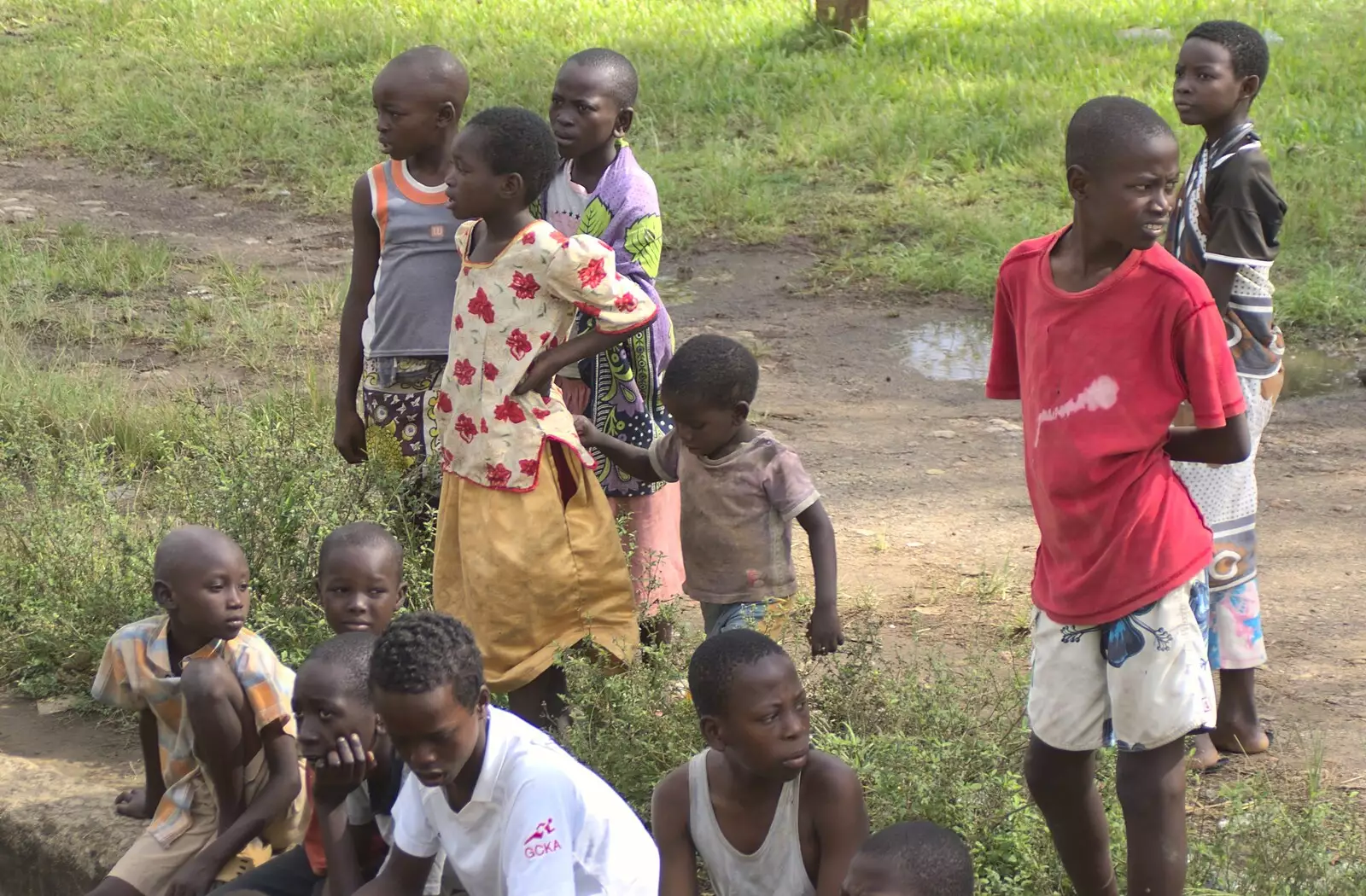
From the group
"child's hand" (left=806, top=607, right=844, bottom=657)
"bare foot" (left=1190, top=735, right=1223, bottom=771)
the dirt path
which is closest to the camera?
"child's hand" (left=806, top=607, right=844, bottom=657)

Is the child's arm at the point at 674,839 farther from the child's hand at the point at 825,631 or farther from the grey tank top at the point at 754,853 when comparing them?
the child's hand at the point at 825,631

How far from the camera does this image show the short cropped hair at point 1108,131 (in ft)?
8.46

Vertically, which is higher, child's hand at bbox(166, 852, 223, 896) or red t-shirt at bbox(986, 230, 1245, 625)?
red t-shirt at bbox(986, 230, 1245, 625)

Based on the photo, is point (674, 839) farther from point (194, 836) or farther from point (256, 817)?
point (194, 836)

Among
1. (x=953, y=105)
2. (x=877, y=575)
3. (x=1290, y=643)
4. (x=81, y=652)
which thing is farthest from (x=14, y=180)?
(x=1290, y=643)

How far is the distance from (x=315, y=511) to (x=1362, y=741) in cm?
260

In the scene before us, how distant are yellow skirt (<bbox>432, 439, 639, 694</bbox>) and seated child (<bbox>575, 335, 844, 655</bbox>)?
0.76ft

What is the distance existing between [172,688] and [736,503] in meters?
1.20

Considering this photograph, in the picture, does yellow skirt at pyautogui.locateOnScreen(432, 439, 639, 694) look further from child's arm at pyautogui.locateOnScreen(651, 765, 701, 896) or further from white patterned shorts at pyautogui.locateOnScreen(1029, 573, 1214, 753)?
white patterned shorts at pyautogui.locateOnScreen(1029, 573, 1214, 753)

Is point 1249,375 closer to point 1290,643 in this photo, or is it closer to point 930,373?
point 1290,643

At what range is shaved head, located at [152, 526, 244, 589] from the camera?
3174 millimetres

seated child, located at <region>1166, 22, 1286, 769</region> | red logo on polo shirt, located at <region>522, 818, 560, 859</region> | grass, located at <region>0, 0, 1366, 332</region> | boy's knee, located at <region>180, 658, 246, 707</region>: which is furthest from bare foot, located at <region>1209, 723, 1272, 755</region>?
grass, located at <region>0, 0, 1366, 332</region>

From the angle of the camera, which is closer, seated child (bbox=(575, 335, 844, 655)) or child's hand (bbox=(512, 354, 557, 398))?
seated child (bbox=(575, 335, 844, 655))

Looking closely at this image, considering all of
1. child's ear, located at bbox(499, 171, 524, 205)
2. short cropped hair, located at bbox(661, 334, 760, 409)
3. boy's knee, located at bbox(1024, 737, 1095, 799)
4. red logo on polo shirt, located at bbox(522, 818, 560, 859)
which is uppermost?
child's ear, located at bbox(499, 171, 524, 205)
